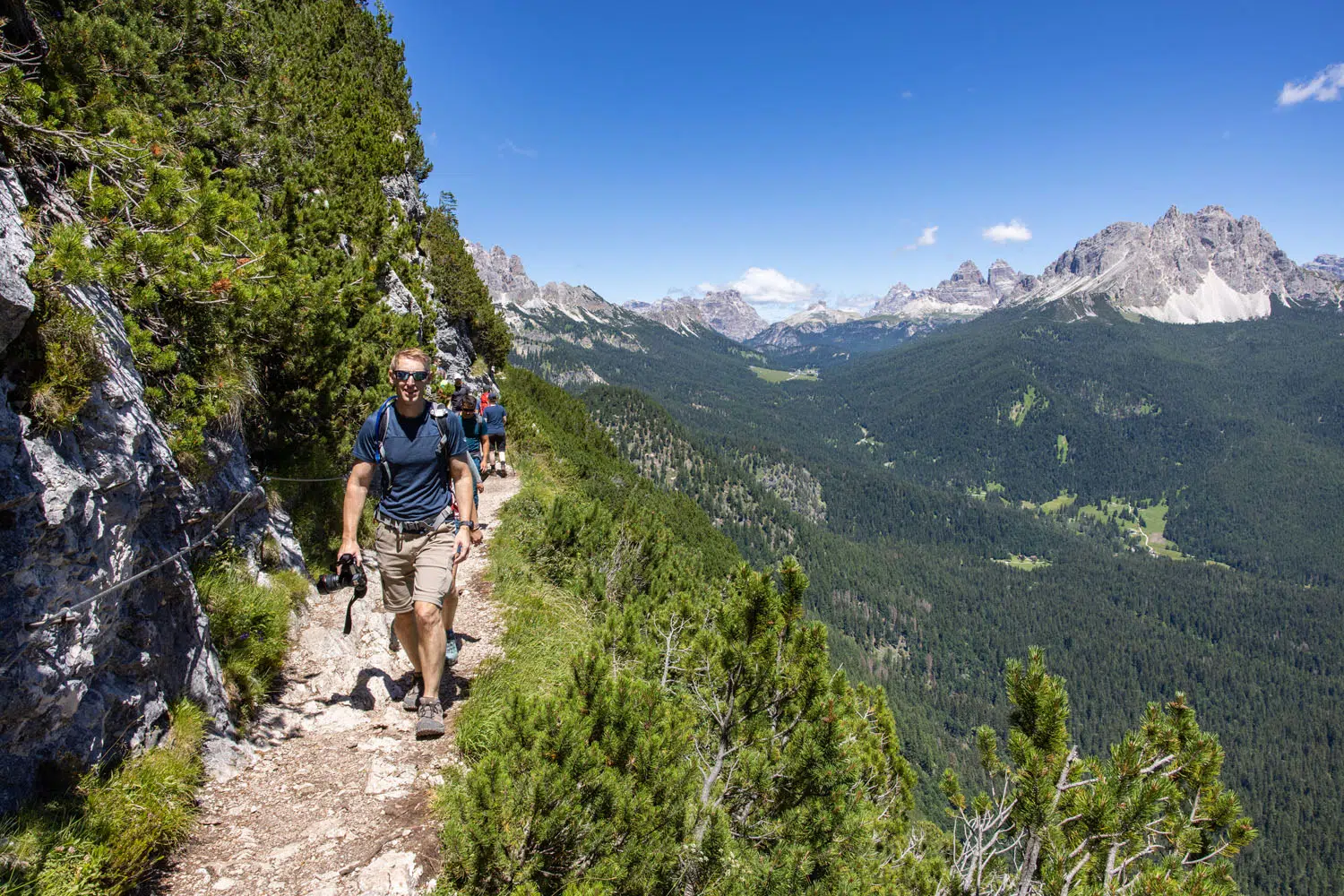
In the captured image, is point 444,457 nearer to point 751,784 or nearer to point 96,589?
point 96,589

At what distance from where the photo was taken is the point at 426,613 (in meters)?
4.66

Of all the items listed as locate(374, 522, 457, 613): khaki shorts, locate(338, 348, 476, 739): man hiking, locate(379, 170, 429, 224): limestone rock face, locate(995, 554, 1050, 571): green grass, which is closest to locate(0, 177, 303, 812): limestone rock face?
locate(338, 348, 476, 739): man hiking

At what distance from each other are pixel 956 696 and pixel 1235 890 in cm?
14637

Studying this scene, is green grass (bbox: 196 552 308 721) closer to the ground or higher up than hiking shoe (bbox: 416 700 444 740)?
higher up

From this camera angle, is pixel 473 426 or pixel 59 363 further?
pixel 473 426

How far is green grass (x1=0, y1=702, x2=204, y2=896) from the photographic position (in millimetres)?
2535

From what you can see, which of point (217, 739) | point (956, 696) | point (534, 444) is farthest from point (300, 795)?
point (956, 696)

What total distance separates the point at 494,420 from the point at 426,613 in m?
8.96

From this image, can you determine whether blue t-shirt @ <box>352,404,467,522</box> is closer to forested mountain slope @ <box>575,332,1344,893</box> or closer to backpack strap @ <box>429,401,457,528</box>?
backpack strap @ <box>429,401,457,528</box>

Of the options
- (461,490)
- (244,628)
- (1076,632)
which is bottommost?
(1076,632)

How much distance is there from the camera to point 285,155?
33.0 ft

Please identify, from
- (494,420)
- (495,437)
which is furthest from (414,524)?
(495,437)

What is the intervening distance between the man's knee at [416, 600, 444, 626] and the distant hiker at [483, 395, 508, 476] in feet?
28.6

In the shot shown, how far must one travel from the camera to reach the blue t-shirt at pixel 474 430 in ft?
39.3
